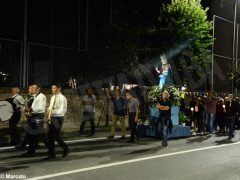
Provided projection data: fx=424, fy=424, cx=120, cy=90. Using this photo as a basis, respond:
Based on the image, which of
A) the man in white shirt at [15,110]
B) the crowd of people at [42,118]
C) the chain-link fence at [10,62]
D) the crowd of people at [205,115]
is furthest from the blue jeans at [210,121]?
the crowd of people at [42,118]

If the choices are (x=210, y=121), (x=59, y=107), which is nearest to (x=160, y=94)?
(x=210, y=121)

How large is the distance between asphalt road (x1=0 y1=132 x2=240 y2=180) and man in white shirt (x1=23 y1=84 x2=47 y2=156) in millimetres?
369

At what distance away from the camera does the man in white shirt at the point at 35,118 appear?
1017 centimetres

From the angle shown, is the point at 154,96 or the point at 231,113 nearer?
the point at 154,96

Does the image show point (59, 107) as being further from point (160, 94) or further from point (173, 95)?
point (173, 95)

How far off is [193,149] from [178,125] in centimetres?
305

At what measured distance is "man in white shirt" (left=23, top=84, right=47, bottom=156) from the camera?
1017 centimetres

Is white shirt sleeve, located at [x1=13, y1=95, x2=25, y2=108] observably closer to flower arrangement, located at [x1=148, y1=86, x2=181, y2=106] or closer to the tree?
flower arrangement, located at [x1=148, y1=86, x2=181, y2=106]

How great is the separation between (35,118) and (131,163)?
2.60m

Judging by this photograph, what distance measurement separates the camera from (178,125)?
15367 mm

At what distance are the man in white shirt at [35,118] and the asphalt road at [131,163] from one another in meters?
0.37

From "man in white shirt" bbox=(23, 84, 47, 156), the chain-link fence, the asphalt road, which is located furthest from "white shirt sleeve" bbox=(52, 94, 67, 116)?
the chain-link fence

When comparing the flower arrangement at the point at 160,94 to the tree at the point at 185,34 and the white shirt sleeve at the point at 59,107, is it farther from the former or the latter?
the tree at the point at 185,34

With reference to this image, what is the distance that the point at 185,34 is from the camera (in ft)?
76.7
